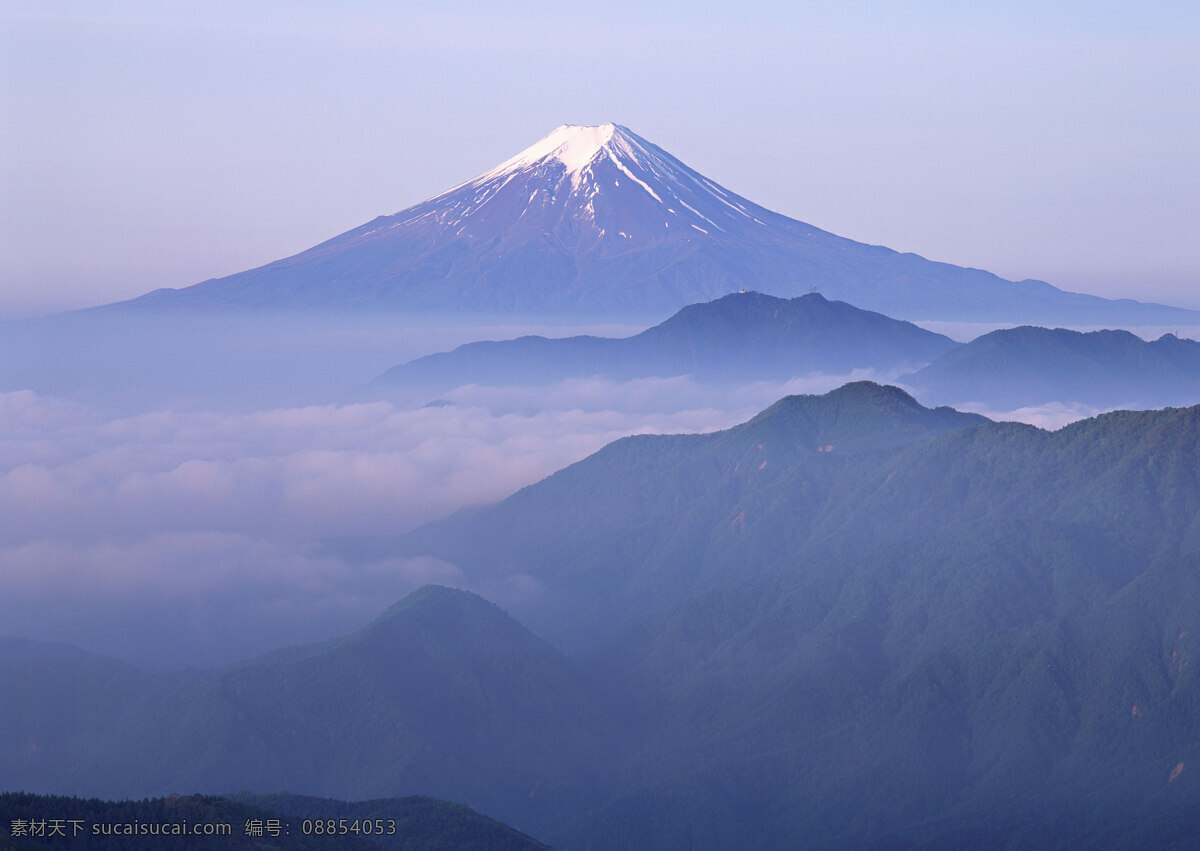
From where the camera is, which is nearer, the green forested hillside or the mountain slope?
the green forested hillside

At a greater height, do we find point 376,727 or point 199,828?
point 376,727

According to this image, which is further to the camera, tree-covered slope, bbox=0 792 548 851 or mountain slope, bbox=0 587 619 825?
mountain slope, bbox=0 587 619 825

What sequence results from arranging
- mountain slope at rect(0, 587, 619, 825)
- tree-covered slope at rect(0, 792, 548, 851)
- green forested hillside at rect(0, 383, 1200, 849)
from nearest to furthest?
1. tree-covered slope at rect(0, 792, 548, 851)
2. green forested hillside at rect(0, 383, 1200, 849)
3. mountain slope at rect(0, 587, 619, 825)

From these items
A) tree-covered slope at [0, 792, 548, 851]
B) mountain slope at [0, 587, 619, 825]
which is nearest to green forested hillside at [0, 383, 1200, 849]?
mountain slope at [0, 587, 619, 825]

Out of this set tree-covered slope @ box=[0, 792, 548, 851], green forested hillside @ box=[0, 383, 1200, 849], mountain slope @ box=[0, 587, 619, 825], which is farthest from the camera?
mountain slope @ box=[0, 587, 619, 825]

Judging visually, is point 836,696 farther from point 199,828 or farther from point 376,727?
point 199,828

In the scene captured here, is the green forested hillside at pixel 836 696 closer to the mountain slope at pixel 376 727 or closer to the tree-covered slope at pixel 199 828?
the mountain slope at pixel 376 727

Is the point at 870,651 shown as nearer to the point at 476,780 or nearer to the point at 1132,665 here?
the point at 1132,665

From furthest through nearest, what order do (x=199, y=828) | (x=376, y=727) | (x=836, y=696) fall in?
1. (x=836, y=696)
2. (x=376, y=727)
3. (x=199, y=828)

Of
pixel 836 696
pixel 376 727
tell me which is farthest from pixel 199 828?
pixel 836 696

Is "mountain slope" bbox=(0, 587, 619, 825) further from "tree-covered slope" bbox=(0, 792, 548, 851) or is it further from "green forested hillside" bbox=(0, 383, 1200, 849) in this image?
"tree-covered slope" bbox=(0, 792, 548, 851)

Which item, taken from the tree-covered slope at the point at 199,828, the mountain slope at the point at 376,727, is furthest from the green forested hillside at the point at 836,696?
the tree-covered slope at the point at 199,828

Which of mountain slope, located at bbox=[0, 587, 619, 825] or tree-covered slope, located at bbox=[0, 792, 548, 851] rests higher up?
mountain slope, located at bbox=[0, 587, 619, 825]
